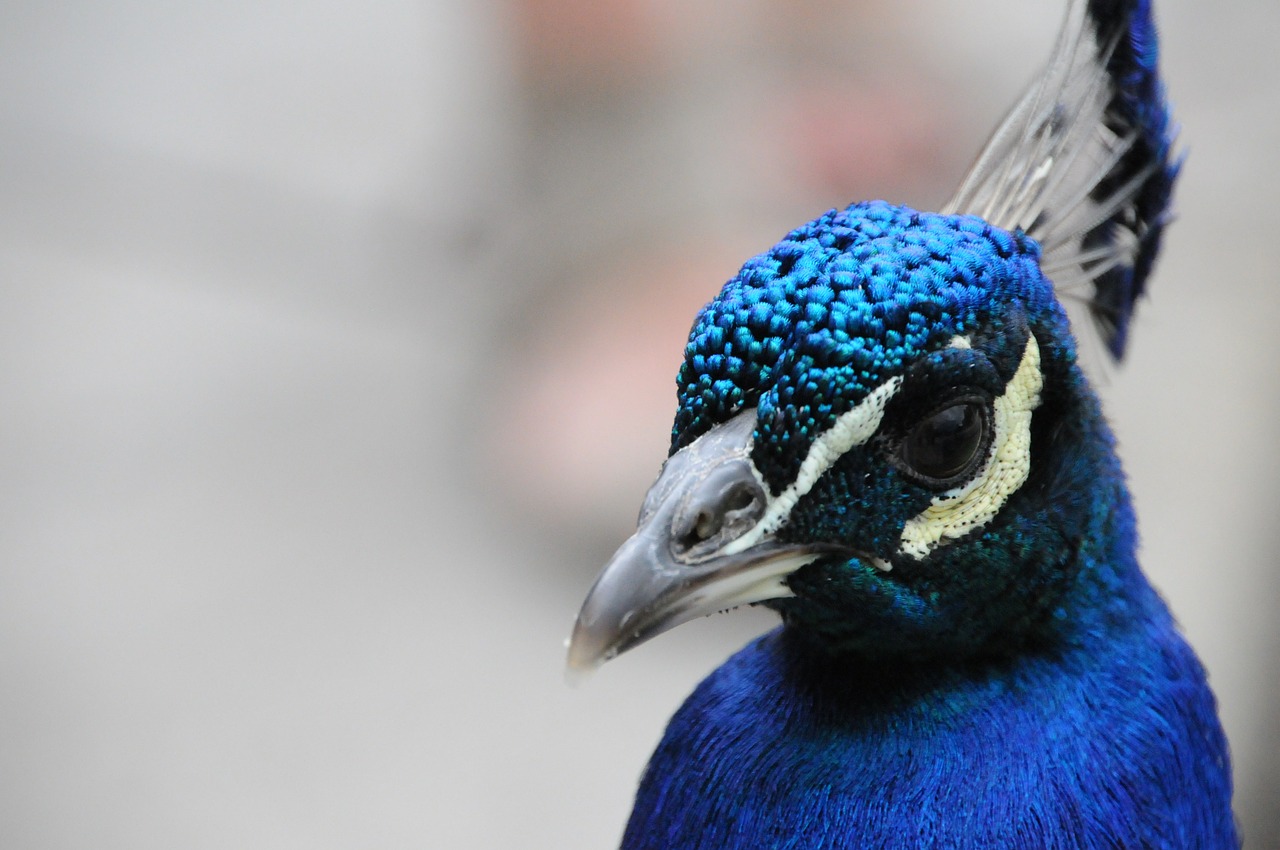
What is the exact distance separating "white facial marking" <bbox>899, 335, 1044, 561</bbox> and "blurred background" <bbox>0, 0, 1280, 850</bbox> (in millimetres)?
1247

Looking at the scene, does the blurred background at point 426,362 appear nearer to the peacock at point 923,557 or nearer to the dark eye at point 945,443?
the peacock at point 923,557

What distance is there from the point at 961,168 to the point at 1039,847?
6.36 ft

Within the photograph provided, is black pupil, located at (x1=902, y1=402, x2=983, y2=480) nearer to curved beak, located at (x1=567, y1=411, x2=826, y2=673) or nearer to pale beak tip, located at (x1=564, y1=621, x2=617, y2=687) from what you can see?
curved beak, located at (x1=567, y1=411, x2=826, y2=673)

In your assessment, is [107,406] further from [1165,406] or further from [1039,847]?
[1039,847]

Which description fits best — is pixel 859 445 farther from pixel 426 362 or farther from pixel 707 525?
pixel 426 362

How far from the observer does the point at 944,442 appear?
0.72 meters

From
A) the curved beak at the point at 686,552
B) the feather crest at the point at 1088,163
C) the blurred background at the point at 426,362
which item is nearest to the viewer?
the curved beak at the point at 686,552

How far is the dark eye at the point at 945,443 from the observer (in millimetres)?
714

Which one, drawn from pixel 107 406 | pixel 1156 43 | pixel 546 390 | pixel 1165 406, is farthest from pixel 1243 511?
pixel 107 406

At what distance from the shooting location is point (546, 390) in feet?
8.25

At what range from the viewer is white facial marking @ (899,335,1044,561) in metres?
0.73

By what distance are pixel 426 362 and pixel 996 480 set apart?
2007 millimetres

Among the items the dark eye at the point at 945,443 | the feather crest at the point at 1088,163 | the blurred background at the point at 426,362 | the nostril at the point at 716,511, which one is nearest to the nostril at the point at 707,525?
the nostril at the point at 716,511

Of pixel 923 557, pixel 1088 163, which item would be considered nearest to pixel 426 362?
pixel 1088 163
